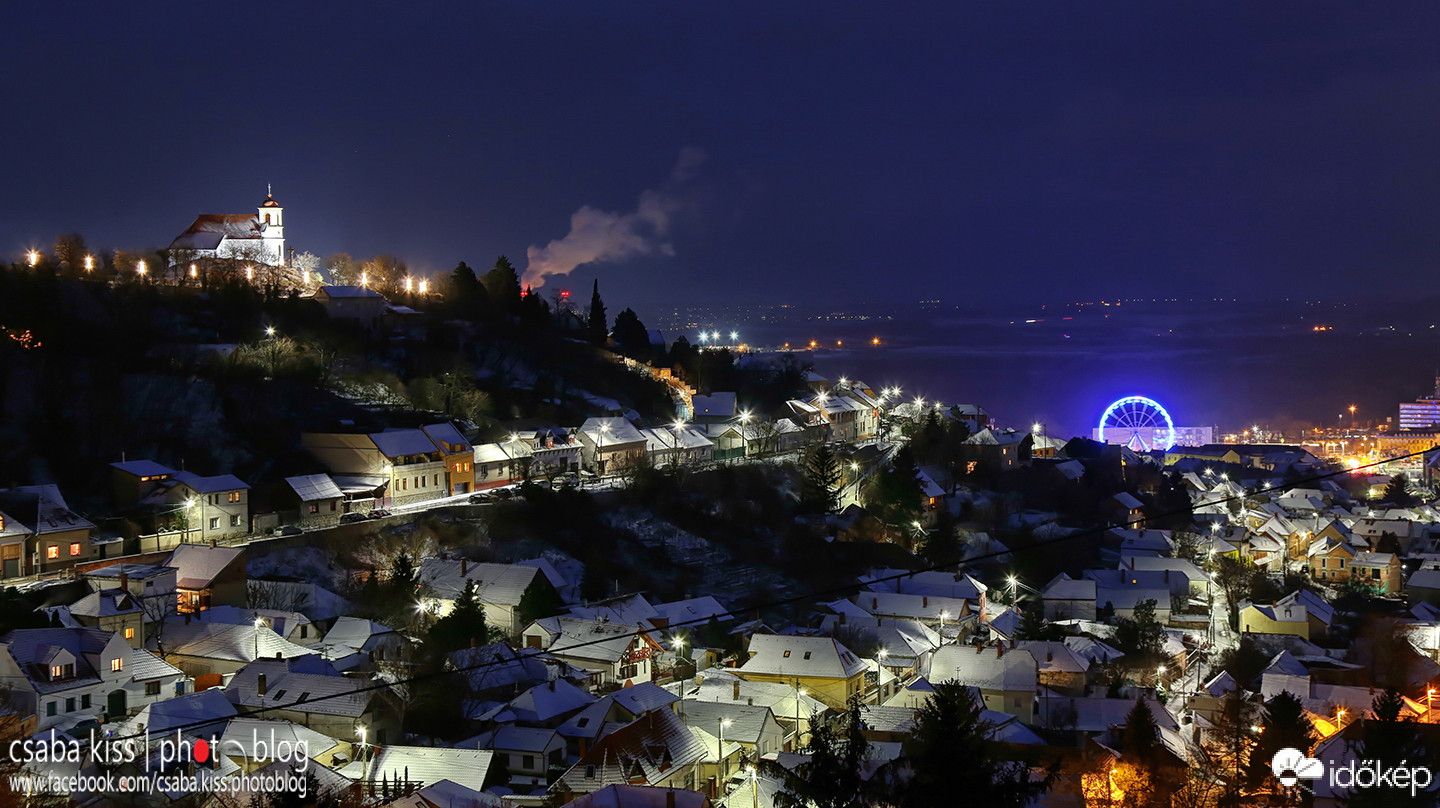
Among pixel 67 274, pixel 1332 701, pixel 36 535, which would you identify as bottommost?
pixel 1332 701

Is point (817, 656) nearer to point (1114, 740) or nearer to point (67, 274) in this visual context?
point (1114, 740)

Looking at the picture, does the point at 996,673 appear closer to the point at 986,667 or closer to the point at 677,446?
the point at 986,667

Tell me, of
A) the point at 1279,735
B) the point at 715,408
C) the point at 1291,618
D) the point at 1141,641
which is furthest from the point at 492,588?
the point at 715,408

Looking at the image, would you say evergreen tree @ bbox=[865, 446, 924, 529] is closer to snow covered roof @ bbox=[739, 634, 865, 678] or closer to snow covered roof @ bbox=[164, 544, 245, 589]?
snow covered roof @ bbox=[739, 634, 865, 678]

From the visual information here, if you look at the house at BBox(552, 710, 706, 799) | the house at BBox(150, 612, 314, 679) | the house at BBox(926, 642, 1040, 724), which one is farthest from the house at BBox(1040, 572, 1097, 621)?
the house at BBox(150, 612, 314, 679)

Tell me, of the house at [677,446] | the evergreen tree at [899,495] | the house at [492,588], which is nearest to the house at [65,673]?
the house at [492,588]

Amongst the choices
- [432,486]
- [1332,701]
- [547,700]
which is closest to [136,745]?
[547,700]
